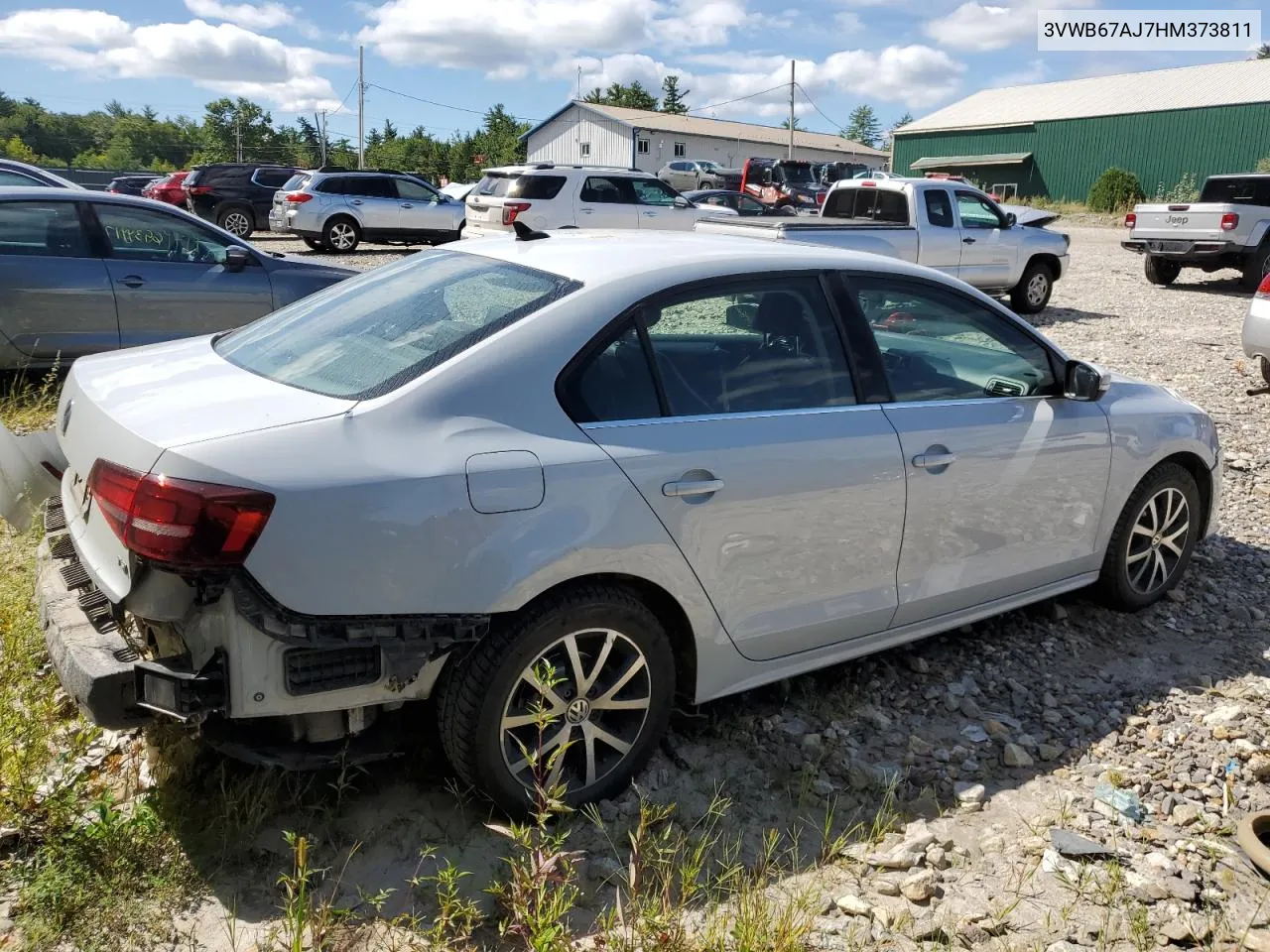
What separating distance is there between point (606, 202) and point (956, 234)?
675cm

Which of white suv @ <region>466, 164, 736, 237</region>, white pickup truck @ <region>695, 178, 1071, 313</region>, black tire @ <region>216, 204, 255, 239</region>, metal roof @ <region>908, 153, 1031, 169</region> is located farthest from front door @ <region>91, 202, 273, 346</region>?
metal roof @ <region>908, 153, 1031, 169</region>

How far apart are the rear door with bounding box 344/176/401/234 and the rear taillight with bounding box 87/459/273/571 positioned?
66.2 feet

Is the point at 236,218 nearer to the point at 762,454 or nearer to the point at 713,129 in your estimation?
the point at 762,454

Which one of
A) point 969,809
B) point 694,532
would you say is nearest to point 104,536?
point 694,532

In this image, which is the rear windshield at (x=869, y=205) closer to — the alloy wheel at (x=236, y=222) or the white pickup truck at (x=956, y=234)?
the white pickup truck at (x=956, y=234)

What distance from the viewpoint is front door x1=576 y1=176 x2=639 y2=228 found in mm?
17984

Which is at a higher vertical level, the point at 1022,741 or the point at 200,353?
the point at 200,353

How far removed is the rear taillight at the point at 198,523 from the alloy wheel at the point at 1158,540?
3.77m

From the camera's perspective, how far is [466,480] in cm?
272

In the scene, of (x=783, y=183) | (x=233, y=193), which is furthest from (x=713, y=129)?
(x=233, y=193)

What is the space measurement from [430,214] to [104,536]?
2056 centimetres

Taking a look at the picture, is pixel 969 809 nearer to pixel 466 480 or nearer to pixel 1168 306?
pixel 466 480

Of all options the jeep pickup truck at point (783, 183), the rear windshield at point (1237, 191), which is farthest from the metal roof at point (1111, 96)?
the rear windshield at point (1237, 191)

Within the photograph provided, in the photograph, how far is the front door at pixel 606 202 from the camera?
18.0 meters
